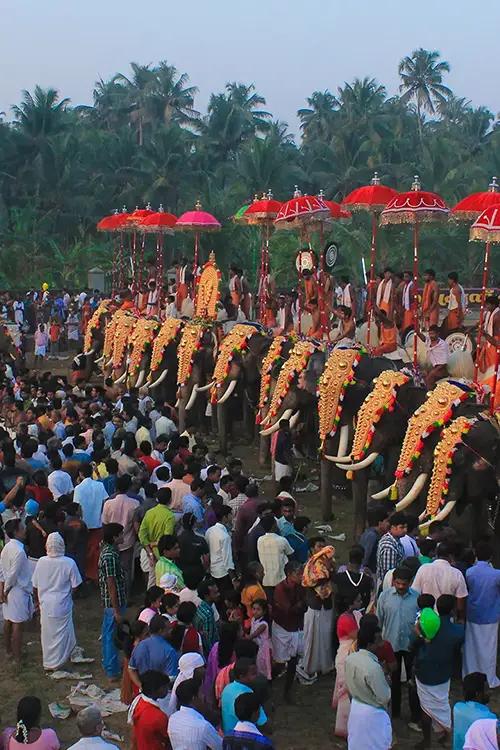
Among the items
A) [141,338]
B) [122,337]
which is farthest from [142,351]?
[122,337]

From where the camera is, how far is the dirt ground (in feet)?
25.3

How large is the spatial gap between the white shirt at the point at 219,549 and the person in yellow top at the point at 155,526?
474 millimetres

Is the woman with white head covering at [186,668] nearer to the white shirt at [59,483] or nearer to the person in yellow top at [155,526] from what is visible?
the person in yellow top at [155,526]

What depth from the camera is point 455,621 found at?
7922 millimetres

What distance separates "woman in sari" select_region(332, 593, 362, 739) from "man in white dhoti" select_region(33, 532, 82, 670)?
253cm

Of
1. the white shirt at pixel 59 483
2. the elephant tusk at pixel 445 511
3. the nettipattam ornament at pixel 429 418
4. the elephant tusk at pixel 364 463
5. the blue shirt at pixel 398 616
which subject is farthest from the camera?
the elephant tusk at pixel 364 463

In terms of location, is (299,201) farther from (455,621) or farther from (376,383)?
(455,621)

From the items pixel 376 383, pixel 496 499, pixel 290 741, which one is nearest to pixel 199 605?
pixel 290 741

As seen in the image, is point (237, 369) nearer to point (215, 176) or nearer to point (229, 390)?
point (229, 390)

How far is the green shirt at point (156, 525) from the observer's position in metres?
9.20

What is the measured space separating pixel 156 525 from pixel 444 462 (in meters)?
2.89

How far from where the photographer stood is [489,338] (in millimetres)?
11383

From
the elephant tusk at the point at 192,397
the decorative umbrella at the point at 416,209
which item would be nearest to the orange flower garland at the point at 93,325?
the elephant tusk at the point at 192,397

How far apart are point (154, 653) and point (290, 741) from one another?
148 centimetres
